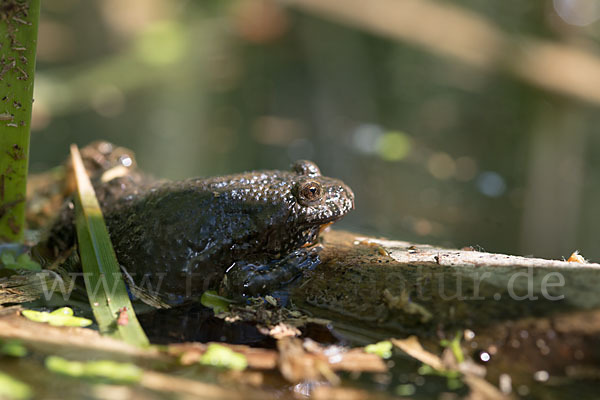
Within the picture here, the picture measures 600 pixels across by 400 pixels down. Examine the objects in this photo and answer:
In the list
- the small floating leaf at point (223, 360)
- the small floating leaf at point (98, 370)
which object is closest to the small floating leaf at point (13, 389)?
the small floating leaf at point (98, 370)

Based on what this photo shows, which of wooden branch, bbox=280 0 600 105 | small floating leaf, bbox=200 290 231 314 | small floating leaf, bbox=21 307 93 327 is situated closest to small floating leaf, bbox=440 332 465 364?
small floating leaf, bbox=200 290 231 314

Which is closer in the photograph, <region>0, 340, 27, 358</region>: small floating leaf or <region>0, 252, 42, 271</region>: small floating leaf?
<region>0, 340, 27, 358</region>: small floating leaf

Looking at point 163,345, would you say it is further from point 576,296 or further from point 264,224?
point 576,296

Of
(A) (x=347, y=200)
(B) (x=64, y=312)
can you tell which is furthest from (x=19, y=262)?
(A) (x=347, y=200)

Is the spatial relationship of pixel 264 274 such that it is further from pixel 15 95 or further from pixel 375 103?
pixel 375 103

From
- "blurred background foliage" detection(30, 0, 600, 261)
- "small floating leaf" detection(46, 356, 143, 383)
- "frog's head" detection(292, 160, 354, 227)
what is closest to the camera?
"small floating leaf" detection(46, 356, 143, 383)

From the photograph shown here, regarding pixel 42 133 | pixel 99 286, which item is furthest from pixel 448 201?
pixel 42 133

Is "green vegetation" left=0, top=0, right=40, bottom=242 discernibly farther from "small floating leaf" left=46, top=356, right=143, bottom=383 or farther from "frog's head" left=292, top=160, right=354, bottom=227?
"frog's head" left=292, top=160, right=354, bottom=227
